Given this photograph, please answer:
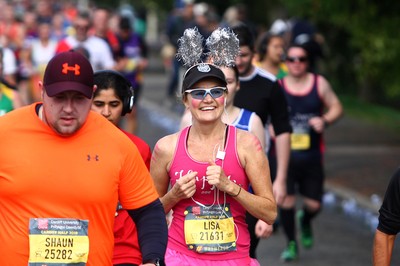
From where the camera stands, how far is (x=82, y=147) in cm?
501

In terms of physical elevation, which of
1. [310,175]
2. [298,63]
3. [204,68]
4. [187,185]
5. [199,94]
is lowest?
[310,175]

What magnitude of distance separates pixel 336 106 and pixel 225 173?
4.80 m

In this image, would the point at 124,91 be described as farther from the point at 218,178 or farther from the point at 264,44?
the point at 264,44

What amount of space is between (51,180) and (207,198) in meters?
1.24

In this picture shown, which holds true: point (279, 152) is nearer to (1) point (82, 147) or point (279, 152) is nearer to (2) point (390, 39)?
(1) point (82, 147)

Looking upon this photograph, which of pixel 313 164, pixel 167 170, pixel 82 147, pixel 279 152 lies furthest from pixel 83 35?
pixel 82 147

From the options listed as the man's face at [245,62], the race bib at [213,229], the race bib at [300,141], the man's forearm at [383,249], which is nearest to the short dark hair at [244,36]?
the man's face at [245,62]

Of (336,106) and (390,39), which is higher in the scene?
(390,39)

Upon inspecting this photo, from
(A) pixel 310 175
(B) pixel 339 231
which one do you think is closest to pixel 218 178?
(A) pixel 310 175

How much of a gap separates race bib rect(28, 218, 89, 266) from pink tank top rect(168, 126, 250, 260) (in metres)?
1.03

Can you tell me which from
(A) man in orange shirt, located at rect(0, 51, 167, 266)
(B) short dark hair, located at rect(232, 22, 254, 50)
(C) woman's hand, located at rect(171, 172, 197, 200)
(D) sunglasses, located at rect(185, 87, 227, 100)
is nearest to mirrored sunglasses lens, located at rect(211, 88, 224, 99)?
(D) sunglasses, located at rect(185, 87, 227, 100)

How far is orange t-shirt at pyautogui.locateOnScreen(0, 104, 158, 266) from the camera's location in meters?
4.93

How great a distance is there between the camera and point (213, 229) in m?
6.00

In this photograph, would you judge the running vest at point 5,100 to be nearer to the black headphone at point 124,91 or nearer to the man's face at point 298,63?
the black headphone at point 124,91
